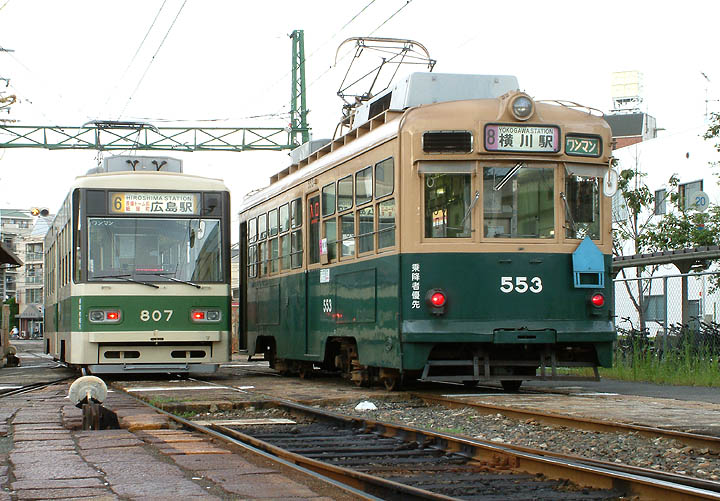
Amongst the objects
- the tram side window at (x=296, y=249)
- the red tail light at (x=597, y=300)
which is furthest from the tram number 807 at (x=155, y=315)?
the red tail light at (x=597, y=300)

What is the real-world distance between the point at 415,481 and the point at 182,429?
3.34m

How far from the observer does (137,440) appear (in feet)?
26.0

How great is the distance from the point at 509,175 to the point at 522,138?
18.0 inches

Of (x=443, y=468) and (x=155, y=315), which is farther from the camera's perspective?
(x=155, y=315)

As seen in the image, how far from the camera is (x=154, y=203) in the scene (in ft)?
52.6

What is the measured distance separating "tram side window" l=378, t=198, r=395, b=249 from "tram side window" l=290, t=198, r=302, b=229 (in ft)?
11.1

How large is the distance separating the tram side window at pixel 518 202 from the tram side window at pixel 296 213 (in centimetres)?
447

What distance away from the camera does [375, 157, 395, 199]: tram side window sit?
39.3ft

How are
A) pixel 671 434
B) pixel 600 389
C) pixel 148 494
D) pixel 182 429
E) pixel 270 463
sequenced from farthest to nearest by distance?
pixel 600 389 → pixel 182 429 → pixel 671 434 → pixel 270 463 → pixel 148 494

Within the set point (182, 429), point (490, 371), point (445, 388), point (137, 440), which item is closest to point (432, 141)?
point (490, 371)

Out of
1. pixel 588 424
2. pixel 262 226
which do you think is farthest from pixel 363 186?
pixel 262 226

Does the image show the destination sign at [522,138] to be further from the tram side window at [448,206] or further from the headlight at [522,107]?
the tram side window at [448,206]

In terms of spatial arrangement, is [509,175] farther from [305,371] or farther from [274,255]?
[274,255]

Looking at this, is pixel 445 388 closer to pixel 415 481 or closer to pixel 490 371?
pixel 490 371
